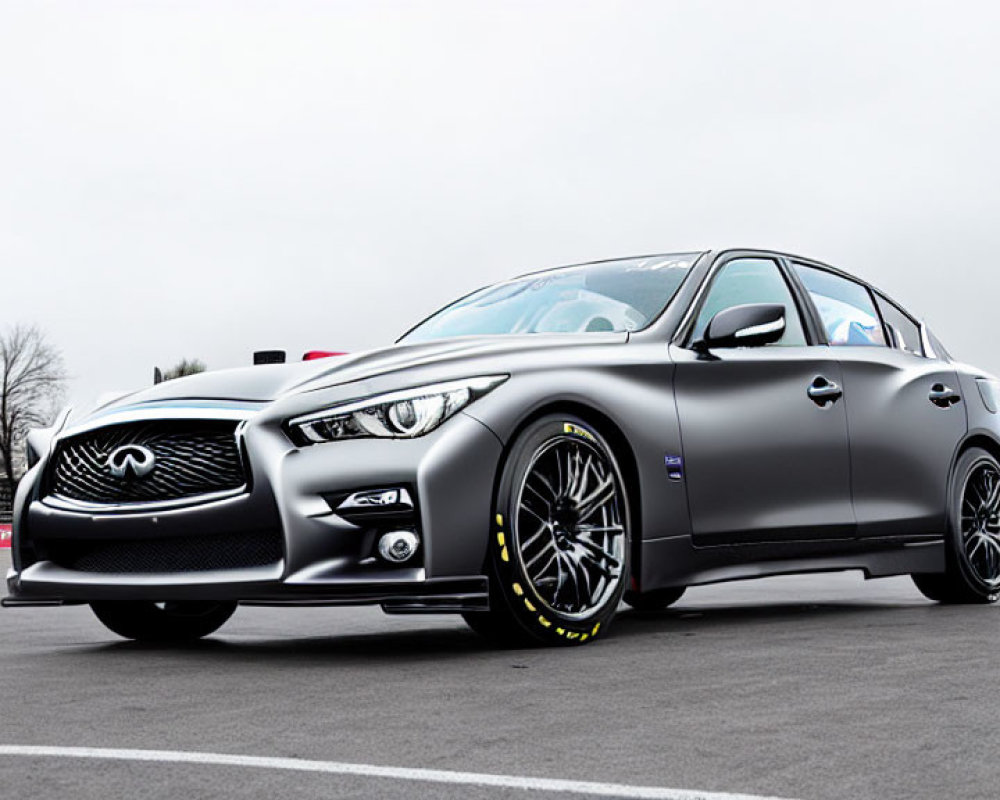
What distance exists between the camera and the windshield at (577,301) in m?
7.29

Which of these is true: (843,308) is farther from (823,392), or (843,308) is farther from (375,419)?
(375,419)

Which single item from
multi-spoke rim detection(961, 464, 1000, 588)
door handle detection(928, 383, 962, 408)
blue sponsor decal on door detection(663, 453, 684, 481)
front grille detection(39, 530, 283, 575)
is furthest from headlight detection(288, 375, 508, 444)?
multi-spoke rim detection(961, 464, 1000, 588)

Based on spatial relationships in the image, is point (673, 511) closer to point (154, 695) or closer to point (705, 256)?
point (705, 256)

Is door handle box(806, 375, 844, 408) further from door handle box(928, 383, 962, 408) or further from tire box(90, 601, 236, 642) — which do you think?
tire box(90, 601, 236, 642)

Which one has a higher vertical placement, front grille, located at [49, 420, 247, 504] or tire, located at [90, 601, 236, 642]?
front grille, located at [49, 420, 247, 504]

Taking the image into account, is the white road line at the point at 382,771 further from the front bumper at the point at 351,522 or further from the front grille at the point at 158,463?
the front grille at the point at 158,463

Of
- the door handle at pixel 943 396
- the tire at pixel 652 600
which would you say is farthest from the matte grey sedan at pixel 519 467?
the tire at pixel 652 600

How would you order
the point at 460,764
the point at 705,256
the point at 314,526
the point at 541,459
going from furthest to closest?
the point at 705,256 < the point at 541,459 < the point at 314,526 < the point at 460,764

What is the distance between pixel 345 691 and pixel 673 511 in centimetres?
202

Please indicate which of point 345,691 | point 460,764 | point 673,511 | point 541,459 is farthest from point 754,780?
point 673,511

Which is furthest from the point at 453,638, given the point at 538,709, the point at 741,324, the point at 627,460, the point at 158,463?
the point at 538,709

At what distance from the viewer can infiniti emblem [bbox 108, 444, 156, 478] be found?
620 cm

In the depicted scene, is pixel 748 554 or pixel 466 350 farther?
pixel 748 554

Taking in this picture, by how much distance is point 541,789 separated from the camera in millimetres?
3529
